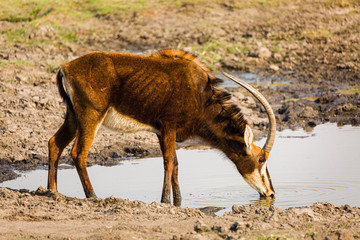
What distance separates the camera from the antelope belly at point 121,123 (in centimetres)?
730

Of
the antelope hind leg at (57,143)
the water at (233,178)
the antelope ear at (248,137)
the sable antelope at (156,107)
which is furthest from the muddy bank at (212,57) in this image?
the antelope ear at (248,137)

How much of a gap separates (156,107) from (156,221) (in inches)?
75.0

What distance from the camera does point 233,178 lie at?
28.8 feet

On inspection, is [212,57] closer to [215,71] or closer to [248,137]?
[215,71]

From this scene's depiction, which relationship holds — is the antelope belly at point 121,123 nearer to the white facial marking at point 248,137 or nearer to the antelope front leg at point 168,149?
the antelope front leg at point 168,149

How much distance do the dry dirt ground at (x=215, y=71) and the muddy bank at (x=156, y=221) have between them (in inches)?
0.4

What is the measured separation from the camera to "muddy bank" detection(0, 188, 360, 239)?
5.25 m

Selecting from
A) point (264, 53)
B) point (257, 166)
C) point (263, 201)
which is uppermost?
point (257, 166)

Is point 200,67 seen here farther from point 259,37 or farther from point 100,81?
point 259,37

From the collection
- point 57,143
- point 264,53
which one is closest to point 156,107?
point 57,143

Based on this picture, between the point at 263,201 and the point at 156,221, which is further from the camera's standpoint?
the point at 263,201

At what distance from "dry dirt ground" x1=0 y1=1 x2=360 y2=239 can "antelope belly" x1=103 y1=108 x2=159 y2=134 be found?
113 centimetres

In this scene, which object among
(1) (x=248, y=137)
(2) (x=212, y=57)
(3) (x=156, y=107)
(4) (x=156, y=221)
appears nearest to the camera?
(4) (x=156, y=221)

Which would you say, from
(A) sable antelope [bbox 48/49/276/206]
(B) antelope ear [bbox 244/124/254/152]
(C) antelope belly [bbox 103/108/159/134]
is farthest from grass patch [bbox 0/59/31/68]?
(B) antelope ear [bbox 244/124/254/152]
